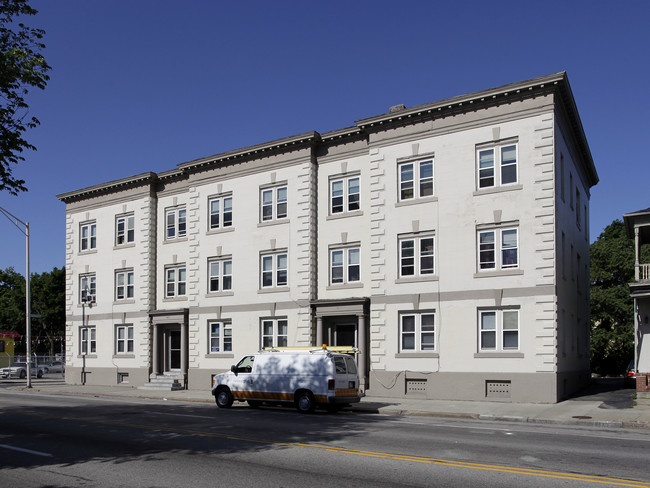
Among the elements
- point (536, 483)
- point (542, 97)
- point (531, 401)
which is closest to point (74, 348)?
point (531, 401)

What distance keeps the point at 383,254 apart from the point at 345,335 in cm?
476

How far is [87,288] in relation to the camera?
40.4m

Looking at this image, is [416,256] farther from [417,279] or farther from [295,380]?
[295,380]

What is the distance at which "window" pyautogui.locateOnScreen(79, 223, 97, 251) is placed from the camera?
40.4 m

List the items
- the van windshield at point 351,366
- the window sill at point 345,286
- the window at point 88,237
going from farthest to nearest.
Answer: the window at point 88,237 < the window sill at point 345,286 < the van windshield at point 351,366

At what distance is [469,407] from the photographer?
73.4ft

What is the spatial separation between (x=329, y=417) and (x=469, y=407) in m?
5.44

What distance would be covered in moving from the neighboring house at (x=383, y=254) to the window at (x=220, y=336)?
73mm

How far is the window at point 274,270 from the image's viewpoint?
31.3 m

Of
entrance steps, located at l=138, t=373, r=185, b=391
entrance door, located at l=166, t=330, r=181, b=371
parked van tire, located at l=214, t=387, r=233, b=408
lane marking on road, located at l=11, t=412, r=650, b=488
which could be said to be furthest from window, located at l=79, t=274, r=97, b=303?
lane marking on road, located at l=11, t=412, r=650, b=488

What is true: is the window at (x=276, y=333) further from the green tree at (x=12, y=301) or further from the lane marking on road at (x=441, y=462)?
the green tree at (x=12, y=301)

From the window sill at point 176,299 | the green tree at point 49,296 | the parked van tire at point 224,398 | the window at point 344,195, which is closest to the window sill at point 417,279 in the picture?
the window at point 344,195

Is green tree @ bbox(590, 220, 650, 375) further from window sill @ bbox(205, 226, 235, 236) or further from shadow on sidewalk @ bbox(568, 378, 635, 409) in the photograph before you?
window sill @ bbox(205, 226, 235, 236)

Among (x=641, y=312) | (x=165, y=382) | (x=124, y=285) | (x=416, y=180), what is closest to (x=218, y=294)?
(x=165, y=382)
